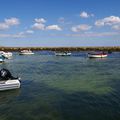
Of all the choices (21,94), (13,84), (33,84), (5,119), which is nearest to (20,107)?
(5,119)

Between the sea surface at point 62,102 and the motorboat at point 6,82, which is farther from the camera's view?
the motorboat at point 6,82

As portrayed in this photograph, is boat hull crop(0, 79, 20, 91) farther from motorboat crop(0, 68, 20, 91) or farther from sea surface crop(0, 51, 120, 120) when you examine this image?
sea surface crop(0, 51, 120, 120)

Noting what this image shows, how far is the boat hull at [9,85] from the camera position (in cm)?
2739

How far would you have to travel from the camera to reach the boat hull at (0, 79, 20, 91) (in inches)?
1078

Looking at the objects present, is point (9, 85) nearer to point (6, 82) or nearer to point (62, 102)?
point (6, 82)

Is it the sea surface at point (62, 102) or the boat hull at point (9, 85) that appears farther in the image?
the boat hull at point (9, 85)

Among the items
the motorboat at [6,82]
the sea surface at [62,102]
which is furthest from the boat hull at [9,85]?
the sea surface at [62,102]

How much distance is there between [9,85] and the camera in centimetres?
2788

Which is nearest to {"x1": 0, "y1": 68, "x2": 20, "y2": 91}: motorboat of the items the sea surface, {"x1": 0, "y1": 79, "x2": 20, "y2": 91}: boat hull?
{"x1": 0, "y1": 79, "x2": 20, "y2": 91}: boat hull

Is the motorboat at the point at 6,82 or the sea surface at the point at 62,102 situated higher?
the motorboat at the point at 6,82

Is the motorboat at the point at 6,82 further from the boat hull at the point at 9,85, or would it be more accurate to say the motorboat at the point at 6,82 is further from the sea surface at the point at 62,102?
the sea surface at the point at 62,102

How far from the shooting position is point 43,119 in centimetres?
1877

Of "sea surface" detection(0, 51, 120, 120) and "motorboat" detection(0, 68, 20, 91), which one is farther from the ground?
"motorboat" detection(0, 68, 20, 91)

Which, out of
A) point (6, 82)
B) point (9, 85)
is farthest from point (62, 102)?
point (6, 82)
